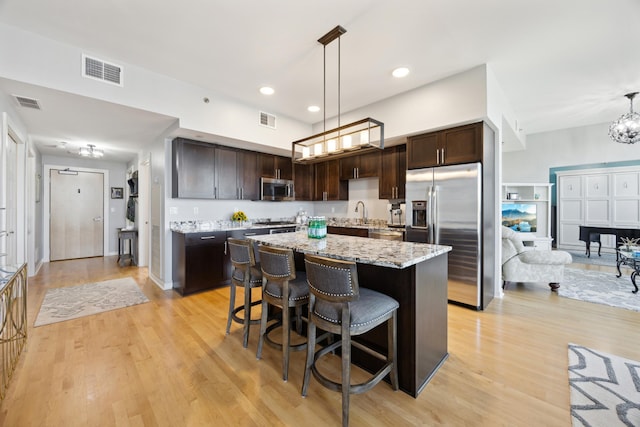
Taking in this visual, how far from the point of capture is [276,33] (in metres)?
2.57

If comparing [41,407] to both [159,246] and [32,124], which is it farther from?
[32,124]

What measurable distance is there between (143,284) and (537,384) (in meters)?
5.01

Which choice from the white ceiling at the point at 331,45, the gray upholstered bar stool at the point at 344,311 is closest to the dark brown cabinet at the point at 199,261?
the white ceiling at the point at 331,45

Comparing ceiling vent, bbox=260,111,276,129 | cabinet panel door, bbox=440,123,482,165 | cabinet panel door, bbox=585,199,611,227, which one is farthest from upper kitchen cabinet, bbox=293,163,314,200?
cabinet panel door, bbox=585,199,611,227

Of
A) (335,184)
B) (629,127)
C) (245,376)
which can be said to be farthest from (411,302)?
(629,127)

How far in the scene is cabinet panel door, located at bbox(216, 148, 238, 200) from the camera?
450 centimetres

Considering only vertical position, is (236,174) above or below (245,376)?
above

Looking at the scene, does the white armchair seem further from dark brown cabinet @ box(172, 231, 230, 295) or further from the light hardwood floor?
dark brown cabinet @ box(172, 231, 230, 295)

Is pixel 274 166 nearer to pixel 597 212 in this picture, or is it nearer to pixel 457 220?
pixel 457 220

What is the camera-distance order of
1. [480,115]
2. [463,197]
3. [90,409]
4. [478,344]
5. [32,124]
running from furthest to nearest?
[32,124] → [463,197] → [480,115] → [478,344] → [90,409]

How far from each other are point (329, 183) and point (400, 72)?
270 centimetres

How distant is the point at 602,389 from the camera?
6.03 ft

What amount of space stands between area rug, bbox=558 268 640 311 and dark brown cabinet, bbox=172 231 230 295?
4.93 m

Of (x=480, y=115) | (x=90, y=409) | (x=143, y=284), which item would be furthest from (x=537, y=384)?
(x=143, y=284)
